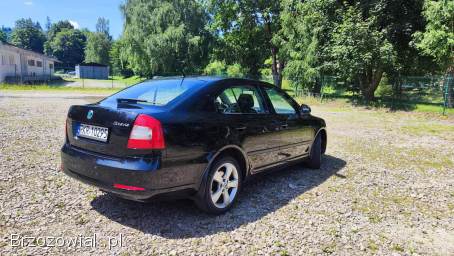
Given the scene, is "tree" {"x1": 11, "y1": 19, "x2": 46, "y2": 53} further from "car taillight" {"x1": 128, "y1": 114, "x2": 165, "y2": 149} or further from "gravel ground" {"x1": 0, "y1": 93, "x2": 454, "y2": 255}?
"car taillight" {"x1": 128, "y1": 114, "x2": 165, "y2": 149}

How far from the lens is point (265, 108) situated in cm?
471

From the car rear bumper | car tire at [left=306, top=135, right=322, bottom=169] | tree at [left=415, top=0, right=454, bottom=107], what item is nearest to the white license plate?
the car rear bumper

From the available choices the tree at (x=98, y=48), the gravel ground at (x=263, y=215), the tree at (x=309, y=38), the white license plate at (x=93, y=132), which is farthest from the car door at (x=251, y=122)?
the tree at (x=98, y=48)

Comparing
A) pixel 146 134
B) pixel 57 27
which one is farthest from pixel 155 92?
pixel 57 27

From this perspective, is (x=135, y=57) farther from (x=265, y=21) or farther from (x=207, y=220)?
(x=207, y=220)

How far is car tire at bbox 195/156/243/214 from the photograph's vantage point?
365 cm

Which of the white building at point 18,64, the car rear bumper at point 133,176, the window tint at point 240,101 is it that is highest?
the white building at point 18,64

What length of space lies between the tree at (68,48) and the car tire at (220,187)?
12313cm

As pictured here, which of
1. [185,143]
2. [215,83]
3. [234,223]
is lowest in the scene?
[234,223]

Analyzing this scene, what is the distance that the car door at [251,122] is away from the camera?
4.02m

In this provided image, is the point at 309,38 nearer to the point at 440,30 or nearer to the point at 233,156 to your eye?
the point at 440,30

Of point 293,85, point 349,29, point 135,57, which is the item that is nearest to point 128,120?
point 349,29

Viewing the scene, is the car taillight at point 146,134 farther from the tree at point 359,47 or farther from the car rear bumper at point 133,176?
the tree at point 359,47

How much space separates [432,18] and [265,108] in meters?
15.4
